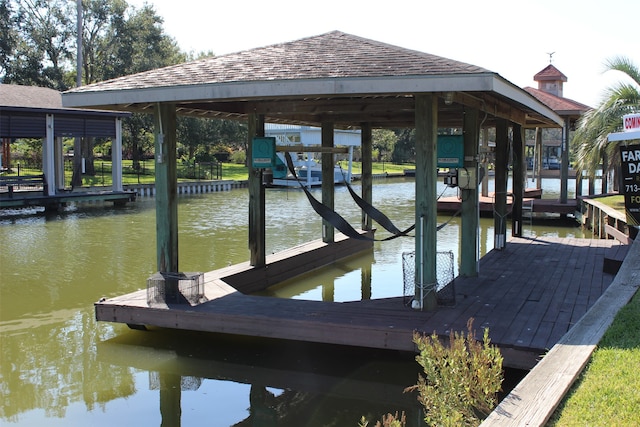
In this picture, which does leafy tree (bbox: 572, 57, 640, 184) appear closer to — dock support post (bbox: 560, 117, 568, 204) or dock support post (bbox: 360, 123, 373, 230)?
dock support post (bbox: 560, 117, 568, 204)

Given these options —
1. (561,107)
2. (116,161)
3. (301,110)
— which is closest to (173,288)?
(301,110)

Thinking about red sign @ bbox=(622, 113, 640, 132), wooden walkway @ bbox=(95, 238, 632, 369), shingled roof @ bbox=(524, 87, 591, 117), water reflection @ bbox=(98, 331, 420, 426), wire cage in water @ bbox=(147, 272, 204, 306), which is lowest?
water reflection @ bbox=(98, 331, 420, 426)

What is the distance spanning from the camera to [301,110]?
29.5ft

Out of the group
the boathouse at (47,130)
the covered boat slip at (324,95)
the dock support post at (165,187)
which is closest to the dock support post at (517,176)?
the covered boat slip at (324,95)

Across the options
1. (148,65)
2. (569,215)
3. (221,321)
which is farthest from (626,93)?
(148,65)

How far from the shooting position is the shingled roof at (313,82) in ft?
20.2

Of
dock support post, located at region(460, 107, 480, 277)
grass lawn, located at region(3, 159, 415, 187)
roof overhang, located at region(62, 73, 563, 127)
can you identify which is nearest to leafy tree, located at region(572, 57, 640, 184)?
roof overhang, located at region(62, 73, 563, 127)

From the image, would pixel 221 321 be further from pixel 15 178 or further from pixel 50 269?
pixel 15 178

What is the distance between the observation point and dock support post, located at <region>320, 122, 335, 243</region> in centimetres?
1150

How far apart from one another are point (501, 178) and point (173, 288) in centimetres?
592

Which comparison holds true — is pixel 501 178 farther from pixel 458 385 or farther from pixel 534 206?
pixel 534 206

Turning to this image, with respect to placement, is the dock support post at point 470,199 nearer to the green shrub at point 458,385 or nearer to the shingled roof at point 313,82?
the shingled roof at point 313,82

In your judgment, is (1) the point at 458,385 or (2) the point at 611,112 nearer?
(1) the point at 458,385

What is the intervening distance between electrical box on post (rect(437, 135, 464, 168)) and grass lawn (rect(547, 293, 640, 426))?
340 centimetres
